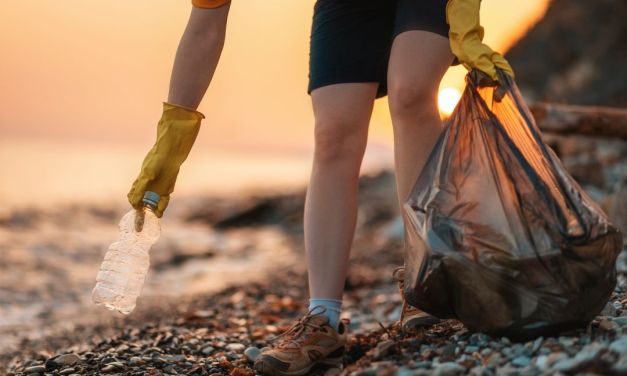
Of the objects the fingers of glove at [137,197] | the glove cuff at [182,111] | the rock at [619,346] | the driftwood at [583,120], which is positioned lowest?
the rock at [619,346]

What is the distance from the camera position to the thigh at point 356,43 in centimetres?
275

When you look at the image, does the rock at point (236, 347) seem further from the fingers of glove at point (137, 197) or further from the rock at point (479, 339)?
the rock at point (479, 339)

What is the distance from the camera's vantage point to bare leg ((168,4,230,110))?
8.83 feet

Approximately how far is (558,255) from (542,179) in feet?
0.74

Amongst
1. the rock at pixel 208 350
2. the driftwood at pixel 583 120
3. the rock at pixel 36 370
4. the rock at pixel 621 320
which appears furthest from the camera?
the driftwood at pixel 583 120

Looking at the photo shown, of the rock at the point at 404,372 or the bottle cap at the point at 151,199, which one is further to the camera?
the bottle cap at the point at 151,199

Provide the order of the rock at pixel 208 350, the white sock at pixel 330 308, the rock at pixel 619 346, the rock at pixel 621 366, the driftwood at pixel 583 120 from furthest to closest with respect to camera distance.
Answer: the driftwood at pixel 583 120
the rock at pixel 208 350
the white sock at pixel 330 308
the rock at pixel 619 346
the rock at pixel 621 366

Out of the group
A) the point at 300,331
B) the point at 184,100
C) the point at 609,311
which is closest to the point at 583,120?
the point at 609,311

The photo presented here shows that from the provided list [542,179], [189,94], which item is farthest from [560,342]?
[189,94]

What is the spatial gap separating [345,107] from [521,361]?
1.01 meters

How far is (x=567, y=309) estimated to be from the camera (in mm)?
2322

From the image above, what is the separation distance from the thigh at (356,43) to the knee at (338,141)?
15 centimetres

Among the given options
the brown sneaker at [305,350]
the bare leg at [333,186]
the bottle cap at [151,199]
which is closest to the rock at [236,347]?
the brown sneaker at [305,350]

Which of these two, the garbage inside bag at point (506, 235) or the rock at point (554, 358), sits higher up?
the garbage inside bag at point (506, 235)
